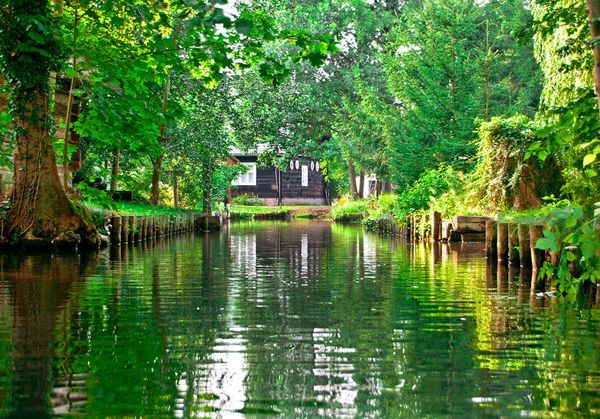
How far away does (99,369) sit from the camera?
6.84m

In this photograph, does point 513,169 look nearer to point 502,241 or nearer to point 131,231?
point 502,241

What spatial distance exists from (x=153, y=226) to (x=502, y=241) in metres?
16.1

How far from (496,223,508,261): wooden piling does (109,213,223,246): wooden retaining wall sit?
1171cm

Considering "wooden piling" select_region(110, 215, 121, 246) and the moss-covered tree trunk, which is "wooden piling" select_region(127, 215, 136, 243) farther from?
the moss-covered tree trunk

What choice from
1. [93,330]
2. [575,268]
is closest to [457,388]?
[93,330]

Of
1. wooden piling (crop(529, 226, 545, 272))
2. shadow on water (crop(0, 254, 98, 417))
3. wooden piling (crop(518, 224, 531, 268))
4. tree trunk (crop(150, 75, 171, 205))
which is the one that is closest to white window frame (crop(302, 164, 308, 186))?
tree trunk (crop(150, 75, 171, 205))

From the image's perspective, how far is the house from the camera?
8144cm

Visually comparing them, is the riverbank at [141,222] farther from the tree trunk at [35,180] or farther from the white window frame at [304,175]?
the white window frame at [304,175]

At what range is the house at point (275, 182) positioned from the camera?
81.4 meters

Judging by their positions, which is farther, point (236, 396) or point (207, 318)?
point (207, 318)

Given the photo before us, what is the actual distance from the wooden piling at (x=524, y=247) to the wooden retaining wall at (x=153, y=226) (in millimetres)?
12881

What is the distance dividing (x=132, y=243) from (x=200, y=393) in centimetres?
2204

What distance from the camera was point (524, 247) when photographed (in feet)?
57.4

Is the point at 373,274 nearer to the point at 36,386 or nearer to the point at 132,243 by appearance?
the point at 36,386
